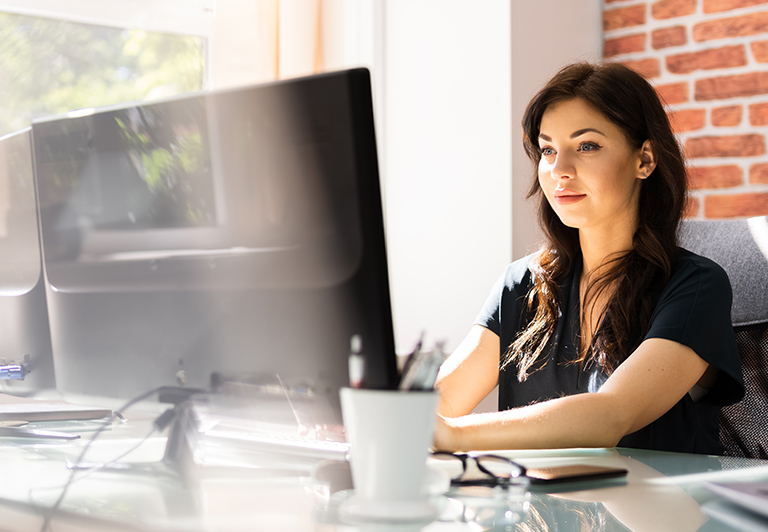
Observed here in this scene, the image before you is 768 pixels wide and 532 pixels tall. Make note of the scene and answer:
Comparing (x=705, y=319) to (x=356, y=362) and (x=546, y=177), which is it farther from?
(x=356, y=362)

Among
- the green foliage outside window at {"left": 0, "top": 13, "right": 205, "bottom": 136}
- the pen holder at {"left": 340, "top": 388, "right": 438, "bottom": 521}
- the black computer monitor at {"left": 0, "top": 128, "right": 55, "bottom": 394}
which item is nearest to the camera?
the pen holder at {"left": 340, "top": 388, "right": 438, "bottom": 521}

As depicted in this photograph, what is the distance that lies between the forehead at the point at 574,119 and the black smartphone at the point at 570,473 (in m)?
0.84

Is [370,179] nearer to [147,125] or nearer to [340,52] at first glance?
[147,125]

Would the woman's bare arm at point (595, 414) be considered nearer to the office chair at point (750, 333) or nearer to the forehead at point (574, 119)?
the office chair at point (750, 333)

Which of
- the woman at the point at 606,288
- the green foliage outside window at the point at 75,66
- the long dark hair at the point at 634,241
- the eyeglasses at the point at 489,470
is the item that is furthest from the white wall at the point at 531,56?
the eyeglasses at the point at 489,470

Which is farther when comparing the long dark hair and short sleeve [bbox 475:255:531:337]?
short sleeve [bbox 475:255:531:337]

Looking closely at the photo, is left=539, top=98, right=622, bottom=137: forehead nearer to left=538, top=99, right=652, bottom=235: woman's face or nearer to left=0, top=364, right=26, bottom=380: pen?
left=538, top=99, right=652, bottom=235: woman's face

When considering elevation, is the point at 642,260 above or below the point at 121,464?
above

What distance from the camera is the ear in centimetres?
153

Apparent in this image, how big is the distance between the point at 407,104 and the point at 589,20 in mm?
633

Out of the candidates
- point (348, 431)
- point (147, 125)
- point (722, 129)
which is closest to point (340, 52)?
point (722, 129)

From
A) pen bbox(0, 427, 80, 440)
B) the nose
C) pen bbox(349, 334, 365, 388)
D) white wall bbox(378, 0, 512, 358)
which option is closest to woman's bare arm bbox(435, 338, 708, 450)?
pen bbox(349, 334, 365, 388)

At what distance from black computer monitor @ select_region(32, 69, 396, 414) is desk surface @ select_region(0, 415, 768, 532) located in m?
0.11

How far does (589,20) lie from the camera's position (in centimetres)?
235
